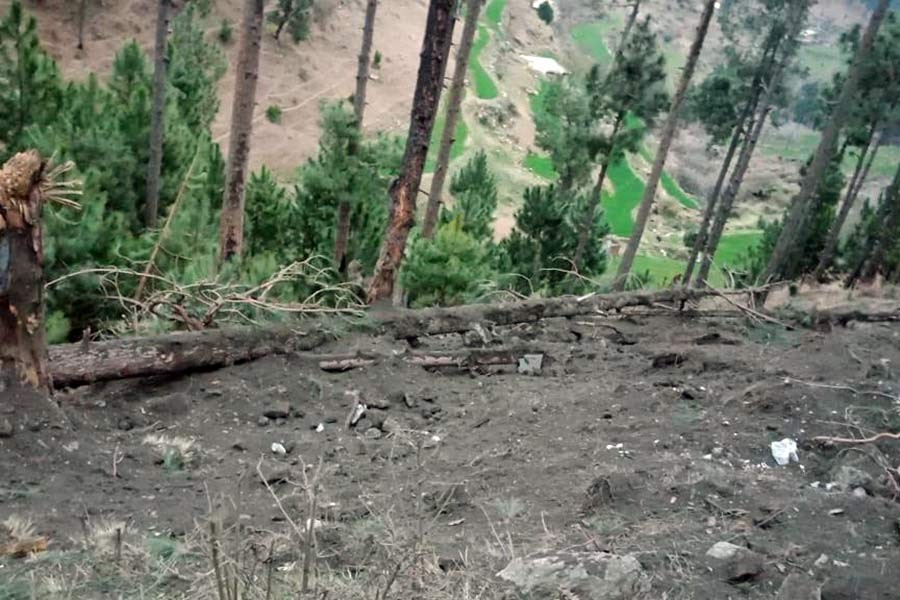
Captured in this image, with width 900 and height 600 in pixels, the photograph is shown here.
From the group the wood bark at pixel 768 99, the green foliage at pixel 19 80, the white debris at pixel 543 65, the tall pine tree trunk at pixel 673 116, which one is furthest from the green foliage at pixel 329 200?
the white debris at pixel 543 65

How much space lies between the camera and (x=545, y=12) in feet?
190

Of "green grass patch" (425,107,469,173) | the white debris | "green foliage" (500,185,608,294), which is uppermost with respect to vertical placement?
the white debris

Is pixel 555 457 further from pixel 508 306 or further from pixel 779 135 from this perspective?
pixel 779 135

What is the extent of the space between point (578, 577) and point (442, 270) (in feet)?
22.4

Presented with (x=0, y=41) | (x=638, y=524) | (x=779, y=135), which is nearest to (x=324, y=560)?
(x=638, y=524)

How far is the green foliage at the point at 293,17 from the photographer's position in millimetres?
35469

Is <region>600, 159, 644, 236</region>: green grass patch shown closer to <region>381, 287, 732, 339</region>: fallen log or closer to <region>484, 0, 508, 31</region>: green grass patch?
<region>484, 0, 508, 31</region>: green grass patch

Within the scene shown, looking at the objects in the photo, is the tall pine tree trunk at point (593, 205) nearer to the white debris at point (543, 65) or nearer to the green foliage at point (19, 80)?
the green foliage at point (19, 80)

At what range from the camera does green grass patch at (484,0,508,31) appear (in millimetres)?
53109

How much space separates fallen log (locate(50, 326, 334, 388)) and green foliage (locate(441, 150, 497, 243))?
13.7 ft

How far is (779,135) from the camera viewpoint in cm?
5572

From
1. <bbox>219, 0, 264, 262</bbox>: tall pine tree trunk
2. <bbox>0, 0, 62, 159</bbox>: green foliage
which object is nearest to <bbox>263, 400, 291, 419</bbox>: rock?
<bbox>219, 0, 264, 262</bbox>: tall pine tree trunk

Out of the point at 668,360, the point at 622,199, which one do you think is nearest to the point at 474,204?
the point at 668,360

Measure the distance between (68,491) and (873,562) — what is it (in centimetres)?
439
